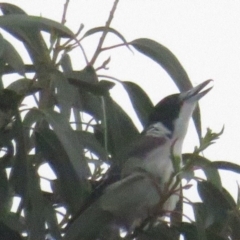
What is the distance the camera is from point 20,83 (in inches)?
62.3

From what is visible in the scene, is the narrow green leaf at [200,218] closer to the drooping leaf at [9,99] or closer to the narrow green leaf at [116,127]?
the narrow green leaf at [116,127]

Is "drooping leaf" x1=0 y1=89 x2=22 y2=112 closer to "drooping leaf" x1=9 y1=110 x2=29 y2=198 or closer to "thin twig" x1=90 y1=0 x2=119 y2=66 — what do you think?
"drooping leaf" x1=9 y1=110 x2=29 y2=198

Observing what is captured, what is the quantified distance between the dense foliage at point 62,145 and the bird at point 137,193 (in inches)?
Result: 1.2

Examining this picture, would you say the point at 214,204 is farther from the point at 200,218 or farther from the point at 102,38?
the point at 102,38

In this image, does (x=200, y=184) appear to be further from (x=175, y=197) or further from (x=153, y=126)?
(x=153, y=126)


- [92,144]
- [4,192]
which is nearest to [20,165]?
[4,192]

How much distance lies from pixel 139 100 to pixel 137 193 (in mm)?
225

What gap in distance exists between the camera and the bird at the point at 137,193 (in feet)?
4.57

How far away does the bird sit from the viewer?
1.39 metres

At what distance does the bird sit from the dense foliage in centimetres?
3

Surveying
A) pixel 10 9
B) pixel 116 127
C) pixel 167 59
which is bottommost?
pixel 116 127

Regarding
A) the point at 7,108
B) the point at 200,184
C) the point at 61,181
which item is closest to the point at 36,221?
the point at 61,181

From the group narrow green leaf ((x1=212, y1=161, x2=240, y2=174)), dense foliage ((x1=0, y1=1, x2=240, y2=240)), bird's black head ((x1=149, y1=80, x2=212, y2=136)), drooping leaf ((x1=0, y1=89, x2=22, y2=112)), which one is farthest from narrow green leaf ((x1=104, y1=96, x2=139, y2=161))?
bird's black head ((x1=149, y1=80, x2=212, y2=136))

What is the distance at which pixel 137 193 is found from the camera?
157cm
